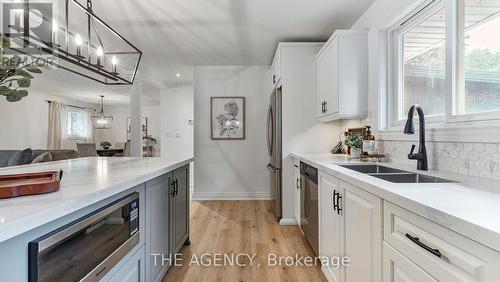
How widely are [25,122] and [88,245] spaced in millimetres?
7624

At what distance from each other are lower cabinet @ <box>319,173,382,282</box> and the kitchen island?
3.81 feet

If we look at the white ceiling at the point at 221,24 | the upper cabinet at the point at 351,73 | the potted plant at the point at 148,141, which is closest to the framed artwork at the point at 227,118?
the white ceiling at the point at 221,24

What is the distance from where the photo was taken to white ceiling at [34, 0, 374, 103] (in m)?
2.51

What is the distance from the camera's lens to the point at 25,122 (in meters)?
6.66

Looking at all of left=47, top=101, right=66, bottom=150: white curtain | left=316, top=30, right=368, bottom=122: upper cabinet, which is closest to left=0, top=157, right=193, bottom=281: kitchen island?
left=316, top=30, right=368, bottom=122: upper cabinet

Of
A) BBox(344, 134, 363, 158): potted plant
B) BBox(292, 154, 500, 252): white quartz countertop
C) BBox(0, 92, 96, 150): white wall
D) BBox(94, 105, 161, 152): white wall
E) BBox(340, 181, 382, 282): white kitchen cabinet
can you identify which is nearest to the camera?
BBox(292, 154, 500, 252): white quartz countertop

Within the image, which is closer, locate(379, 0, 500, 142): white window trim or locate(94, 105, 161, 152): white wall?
locate(379, 0, 500, 142): white window trim

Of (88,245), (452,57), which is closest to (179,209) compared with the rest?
(88,245)

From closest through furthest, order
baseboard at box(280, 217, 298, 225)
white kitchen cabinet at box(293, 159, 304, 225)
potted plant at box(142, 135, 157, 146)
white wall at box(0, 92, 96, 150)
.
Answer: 1. white kitchen cabinet at box(293, 159, 304, 225)
2. baseboard at box(280, 217, 298, 225)
3. white wall at box(0, 92, 96, 150)
4. potted plant at box(142, 135, 157, 146)

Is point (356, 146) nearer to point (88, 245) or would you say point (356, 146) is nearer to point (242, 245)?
point (242, 245)

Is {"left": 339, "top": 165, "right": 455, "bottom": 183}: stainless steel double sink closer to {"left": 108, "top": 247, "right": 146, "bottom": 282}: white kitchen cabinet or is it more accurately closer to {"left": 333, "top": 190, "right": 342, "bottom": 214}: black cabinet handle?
{"left": 333, "top": 190, "right": 342, "bottom": 214}: black cabinet handle

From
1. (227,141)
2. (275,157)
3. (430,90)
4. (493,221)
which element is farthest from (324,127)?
(493,221)
